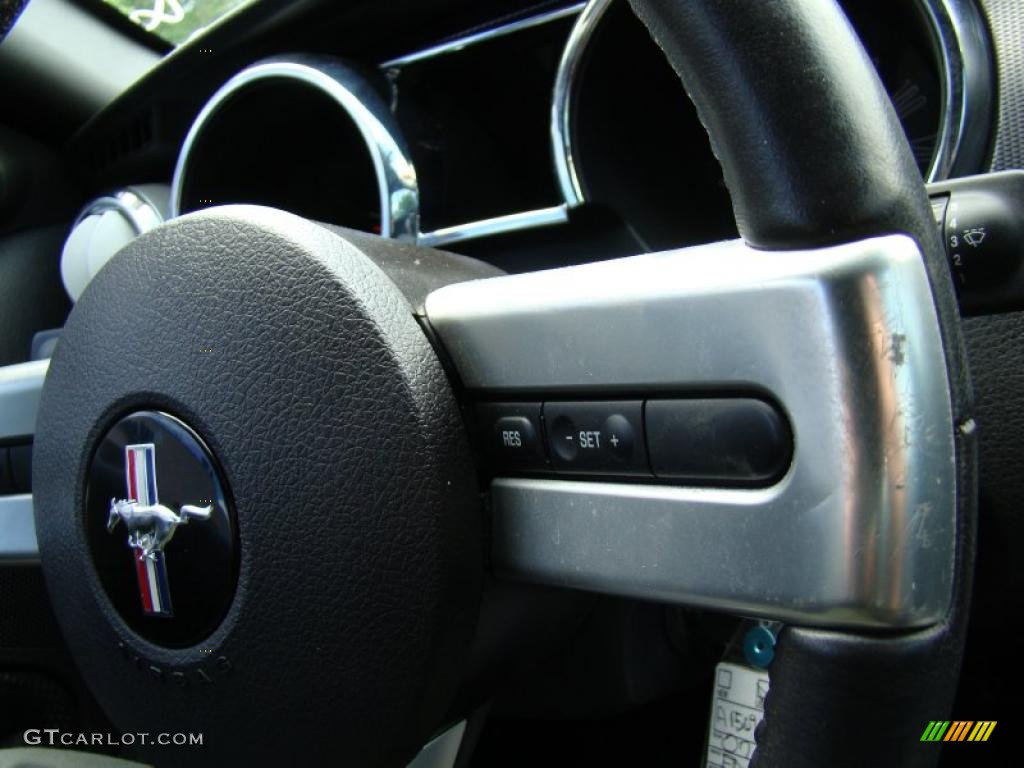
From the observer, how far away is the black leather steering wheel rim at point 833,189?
369 mm

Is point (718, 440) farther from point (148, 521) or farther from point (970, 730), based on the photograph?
point (970, 730)

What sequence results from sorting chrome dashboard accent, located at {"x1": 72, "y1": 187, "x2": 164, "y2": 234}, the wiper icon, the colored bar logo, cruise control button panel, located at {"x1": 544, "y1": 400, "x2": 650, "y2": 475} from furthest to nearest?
chrome dashboard accent, located at {"x1": 72, "y1": 187, "x2": 164, "y2": 234}, the colored bar logo, the wiper icon, cruise control button panel, located at {"x1": 544, "y1": 400, "x2": 650, "y2": 475}

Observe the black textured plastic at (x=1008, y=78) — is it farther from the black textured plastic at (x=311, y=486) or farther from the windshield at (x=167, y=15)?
the windshield at (x=167, y=15)

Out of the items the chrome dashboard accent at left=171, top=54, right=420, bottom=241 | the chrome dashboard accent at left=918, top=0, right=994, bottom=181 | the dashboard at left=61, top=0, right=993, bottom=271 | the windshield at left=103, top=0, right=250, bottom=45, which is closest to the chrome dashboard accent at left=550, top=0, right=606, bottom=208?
the dashboard at left=61, top=0, right=993, bottom=271

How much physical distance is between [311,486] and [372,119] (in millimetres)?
656

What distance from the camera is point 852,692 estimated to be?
1.23ft

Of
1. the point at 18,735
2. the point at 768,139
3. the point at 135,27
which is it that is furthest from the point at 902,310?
the point at 135,27

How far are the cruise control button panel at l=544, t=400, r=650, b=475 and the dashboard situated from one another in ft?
1.41

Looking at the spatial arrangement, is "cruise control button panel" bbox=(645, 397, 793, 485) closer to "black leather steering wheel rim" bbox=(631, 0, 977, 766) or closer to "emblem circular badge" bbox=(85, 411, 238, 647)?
"black leather steering wheel rim" bbox=(631, 0, 977, 766)

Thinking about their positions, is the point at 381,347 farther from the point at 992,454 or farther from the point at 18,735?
the point at 18,735

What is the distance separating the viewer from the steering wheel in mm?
373

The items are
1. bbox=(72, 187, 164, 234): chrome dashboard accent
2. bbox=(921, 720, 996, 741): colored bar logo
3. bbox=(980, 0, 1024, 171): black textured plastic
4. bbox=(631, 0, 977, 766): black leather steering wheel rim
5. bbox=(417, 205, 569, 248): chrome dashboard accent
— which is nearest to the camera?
bbox=(631, 0, 977, 766): black leather steering wheel rim

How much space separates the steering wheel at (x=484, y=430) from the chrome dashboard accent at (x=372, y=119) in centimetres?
35

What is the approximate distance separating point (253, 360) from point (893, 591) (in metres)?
0.35
